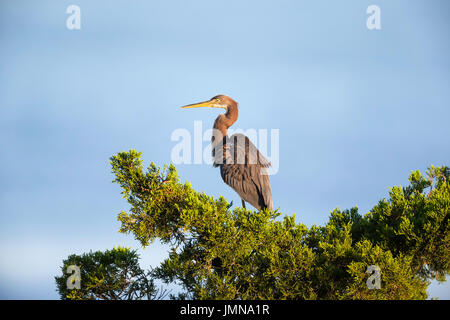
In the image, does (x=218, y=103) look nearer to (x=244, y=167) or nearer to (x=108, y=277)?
(x=244, y=167)

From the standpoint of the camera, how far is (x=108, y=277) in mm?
6461

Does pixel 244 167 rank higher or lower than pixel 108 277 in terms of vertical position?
higher

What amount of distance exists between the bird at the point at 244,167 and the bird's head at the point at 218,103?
101 cm

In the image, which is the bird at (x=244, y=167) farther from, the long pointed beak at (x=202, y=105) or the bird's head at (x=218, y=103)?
the long pointed beak at (x=202, y=105)

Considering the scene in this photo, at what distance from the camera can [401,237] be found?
662 centimetres

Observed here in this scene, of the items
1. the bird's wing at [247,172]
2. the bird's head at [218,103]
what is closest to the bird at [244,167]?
the bird's wing at [247,172]

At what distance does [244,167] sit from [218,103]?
8.71 ft

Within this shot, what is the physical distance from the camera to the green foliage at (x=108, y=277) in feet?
21.0

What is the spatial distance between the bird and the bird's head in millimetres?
1012

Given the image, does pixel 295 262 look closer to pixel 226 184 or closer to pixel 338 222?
pixel 338 222

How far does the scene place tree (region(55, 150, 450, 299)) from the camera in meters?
5.91

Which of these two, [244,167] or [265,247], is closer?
[265,247]

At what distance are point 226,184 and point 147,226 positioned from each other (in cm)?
239

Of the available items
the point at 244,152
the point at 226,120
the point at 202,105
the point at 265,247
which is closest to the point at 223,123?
the point at 226,120
